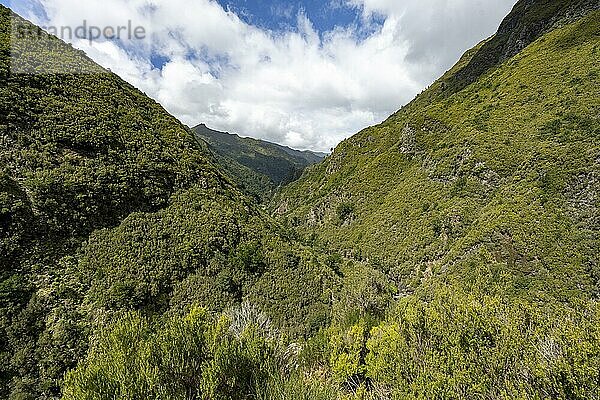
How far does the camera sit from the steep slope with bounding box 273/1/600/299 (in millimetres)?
40750

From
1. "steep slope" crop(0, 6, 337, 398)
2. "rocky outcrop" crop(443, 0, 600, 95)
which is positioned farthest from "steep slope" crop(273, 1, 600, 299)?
"steep slope" crop(0, 6, 337, 398)

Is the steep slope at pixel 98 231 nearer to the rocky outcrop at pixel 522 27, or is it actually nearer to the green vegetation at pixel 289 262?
the green vegetation at pixel 289 262

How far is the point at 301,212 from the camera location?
378 ft

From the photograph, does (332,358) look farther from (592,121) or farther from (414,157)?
(414,157)

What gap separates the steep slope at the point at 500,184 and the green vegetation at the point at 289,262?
1.12 ft

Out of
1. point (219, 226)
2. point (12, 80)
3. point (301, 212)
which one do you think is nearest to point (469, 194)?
point (219, 226)

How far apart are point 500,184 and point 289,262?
40.5 metres

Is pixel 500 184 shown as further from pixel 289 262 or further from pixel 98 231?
pixel 98 231

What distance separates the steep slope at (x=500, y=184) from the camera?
4075cm

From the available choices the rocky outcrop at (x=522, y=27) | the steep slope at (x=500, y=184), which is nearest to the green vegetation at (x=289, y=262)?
the steep slope at (x=500, y=184)

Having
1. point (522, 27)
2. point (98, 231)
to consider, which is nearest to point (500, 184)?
point (98, 231)

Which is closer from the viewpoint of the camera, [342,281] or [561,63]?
[342,281]

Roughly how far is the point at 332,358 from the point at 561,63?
82.4 metres

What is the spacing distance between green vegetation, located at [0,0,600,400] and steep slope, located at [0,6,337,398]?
21 cm
